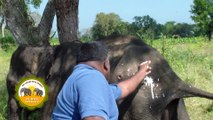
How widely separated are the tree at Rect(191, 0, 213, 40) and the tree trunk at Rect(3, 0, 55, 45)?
6240 centimetres

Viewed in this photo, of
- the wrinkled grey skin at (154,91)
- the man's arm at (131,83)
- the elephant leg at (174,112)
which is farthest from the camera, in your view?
the elephant leg at (174,112)

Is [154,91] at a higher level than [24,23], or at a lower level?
lower

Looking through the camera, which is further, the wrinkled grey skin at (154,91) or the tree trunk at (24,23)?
the tree trunk at (24,23)

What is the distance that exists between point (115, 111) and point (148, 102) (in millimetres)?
1468

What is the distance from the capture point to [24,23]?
917 centimetres

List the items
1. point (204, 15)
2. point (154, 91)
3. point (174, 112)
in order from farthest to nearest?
point (204, 15) → point (174, 112) → point (154, 91)

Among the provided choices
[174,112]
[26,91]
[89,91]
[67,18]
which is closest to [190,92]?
[174,112]

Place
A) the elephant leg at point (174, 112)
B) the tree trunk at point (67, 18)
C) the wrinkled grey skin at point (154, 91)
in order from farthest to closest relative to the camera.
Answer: the tree trunk at point (67, 18), the elephant leg at point (174, 112), the wrinkled grey skin at point (154, 91)

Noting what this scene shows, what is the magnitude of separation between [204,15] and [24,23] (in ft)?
209

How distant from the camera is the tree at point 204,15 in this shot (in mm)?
70125

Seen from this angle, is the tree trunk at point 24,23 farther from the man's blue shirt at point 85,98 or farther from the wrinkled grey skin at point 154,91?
the man's blue shirt at point 85,98

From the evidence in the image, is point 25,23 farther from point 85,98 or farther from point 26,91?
point 85,98

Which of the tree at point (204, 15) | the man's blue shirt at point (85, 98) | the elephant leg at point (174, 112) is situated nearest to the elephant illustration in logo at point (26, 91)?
the elephant leg at point (174, 112)

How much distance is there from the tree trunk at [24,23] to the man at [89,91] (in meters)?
5.51
